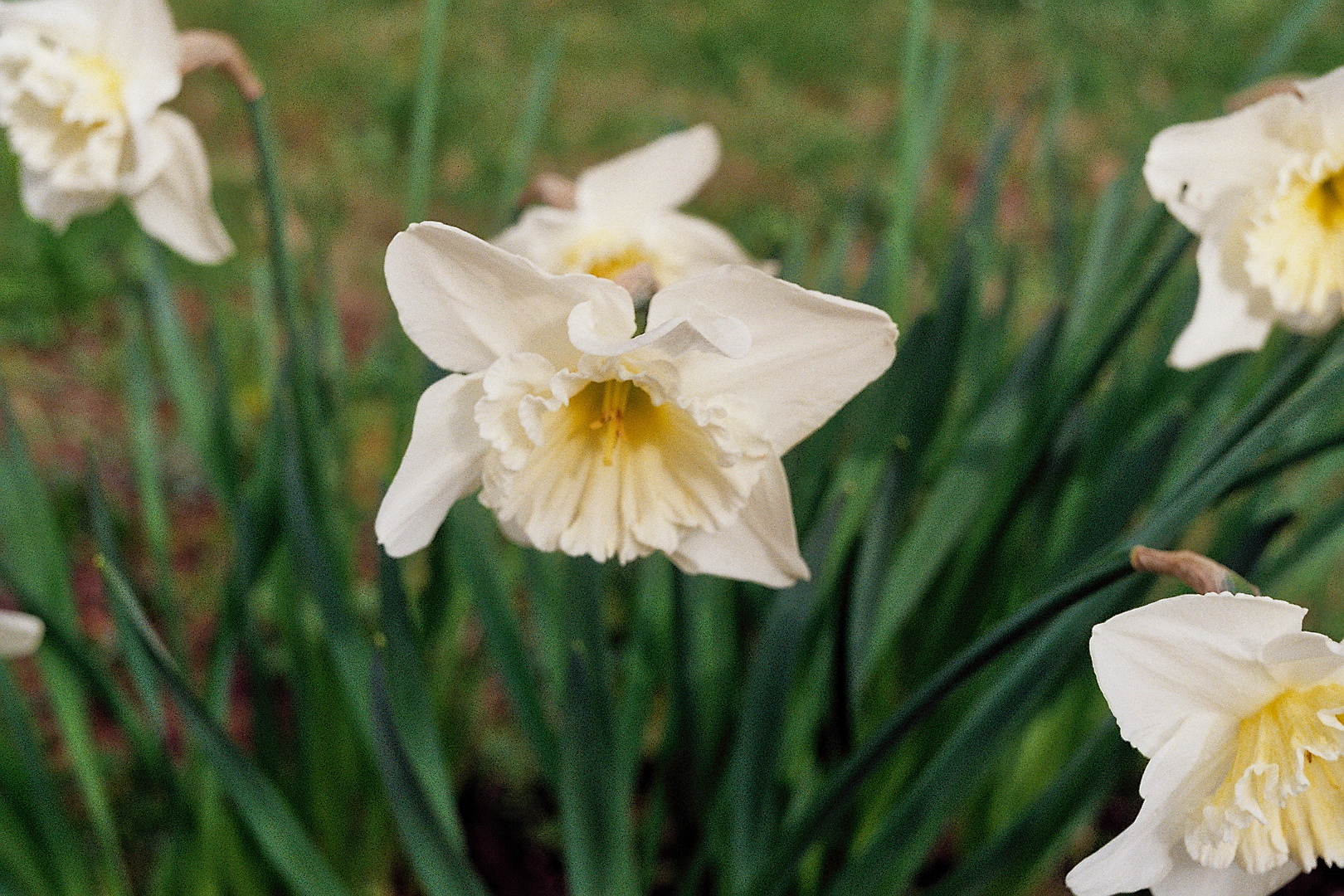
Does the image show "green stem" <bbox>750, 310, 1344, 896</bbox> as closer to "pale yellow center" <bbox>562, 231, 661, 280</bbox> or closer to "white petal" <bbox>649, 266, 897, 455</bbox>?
"white petal" <bbox>649, 266, 897, 455</bbox>

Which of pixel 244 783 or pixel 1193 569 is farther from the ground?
pixel 1193 569

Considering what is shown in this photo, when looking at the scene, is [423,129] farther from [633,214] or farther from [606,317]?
[606,317]

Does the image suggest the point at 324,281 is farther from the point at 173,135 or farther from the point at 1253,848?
the point at 1253,848

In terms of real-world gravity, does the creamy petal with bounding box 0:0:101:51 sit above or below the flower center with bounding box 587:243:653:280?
above

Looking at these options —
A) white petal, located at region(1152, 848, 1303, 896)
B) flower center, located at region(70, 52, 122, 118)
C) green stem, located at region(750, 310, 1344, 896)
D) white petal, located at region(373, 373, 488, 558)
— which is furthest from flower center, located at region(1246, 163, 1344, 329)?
flower center, located at region(70, 52, 122, 118)

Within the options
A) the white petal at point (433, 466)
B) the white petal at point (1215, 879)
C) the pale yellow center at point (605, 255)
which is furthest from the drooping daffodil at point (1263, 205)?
the white petal at point (433, 466)

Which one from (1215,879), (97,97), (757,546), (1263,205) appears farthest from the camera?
(97,97)

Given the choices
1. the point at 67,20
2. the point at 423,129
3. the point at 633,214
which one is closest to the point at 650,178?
the point at 633,214
